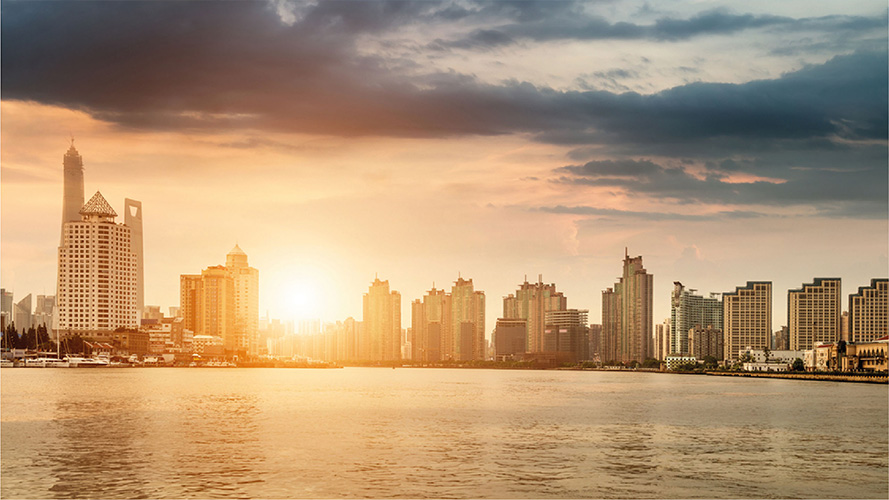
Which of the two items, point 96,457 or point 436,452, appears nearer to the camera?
point 96,457

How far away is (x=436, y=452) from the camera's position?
50156mm

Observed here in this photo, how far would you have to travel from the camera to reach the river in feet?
127

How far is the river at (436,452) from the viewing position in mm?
38750

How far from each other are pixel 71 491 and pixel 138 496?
3302 mm

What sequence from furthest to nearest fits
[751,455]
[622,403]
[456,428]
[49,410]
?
[622,403] < [49,410] < [456,428] < [751,455]

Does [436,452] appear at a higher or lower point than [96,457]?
lower

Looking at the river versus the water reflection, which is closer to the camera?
the water reflection

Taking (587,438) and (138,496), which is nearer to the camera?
(138,496)

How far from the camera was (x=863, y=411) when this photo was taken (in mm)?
87938

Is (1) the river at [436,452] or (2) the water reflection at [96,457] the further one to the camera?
(1) the river at [436,452]

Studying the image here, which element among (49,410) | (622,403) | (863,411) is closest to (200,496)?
(49,410)

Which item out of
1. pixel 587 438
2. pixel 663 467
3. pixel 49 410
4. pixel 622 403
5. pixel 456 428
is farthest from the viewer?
pixel 622 403

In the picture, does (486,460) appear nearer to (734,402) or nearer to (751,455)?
(751,455)

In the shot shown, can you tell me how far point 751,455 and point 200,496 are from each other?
31.5 metres
